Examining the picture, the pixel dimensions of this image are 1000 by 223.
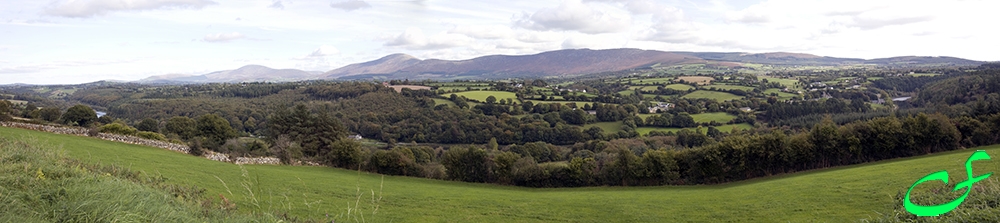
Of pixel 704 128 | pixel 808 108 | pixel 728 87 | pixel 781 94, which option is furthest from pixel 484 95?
pixel 781 94

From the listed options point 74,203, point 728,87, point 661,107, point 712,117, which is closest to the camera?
point 74,203

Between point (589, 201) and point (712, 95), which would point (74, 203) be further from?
point (712, 95)

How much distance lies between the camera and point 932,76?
118 m

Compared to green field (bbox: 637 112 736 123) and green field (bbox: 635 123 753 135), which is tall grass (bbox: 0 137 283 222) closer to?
green field (bbox: 635 123 753 135)

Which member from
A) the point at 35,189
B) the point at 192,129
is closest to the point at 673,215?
the point at 35,189

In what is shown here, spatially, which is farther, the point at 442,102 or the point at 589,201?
the point at 442,102

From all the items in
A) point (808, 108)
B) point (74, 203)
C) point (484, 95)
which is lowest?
point (808, 108)

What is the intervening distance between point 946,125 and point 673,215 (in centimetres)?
3203

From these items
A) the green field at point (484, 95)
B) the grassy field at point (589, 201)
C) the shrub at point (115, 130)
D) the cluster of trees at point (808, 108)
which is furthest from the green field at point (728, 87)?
the shrub at point (115, 130)

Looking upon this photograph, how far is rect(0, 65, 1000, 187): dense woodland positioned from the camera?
35.7 metres

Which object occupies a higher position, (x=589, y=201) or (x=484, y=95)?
(x=484, y=95)

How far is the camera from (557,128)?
7900 cm

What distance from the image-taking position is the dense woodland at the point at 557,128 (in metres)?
35.7

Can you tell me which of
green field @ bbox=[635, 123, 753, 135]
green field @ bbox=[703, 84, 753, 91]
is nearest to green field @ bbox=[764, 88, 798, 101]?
green field @ bbox=[703, 84, 753, 91]
